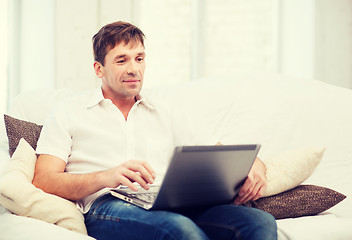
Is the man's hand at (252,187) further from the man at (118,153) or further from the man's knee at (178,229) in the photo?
the man's knee at (178,229)

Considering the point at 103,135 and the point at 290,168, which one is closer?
the point at 103,135

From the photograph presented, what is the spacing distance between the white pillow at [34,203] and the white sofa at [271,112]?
1.87 feet

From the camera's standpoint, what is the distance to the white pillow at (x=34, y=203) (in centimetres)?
126

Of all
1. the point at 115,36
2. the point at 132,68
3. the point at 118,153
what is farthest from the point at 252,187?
the point at 115,36

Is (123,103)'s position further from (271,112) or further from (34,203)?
(271,112)

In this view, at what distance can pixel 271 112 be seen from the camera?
210 cm

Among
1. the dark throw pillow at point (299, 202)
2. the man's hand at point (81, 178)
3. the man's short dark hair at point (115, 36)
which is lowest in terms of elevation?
the dark throw pillow at point (299, 202)

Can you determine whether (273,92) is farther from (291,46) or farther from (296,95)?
(291,46)

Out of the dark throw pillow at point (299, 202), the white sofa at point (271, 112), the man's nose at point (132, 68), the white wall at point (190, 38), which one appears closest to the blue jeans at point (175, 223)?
the dark throw pillow at point (299, 202)

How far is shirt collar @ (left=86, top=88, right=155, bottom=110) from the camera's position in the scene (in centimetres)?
158

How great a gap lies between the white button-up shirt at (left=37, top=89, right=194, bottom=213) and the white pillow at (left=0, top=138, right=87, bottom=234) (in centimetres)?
13

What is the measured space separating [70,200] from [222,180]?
459 mm

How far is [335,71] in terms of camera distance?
391cm

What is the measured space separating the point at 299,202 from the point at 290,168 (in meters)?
0.11
